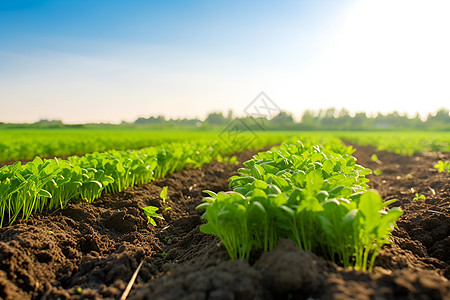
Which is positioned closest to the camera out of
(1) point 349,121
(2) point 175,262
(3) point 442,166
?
(2) point 175,262

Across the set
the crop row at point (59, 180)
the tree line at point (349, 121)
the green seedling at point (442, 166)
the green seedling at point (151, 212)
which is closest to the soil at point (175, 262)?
the green seedling at point (151, 212)

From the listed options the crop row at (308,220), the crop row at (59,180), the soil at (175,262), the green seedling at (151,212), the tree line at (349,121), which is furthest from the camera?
the tree line at (349,121)

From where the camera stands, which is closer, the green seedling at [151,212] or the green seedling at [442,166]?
the green seedling at [151,212]

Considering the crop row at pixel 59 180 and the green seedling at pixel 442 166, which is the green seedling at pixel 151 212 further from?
the green seedling at pixel 442 166

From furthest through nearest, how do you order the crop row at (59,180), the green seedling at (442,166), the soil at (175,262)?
the green seedling at (442,166), the crop row at (59,180), the soil at (175,262)

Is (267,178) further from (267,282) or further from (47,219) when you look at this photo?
(47,219)

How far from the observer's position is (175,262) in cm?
329

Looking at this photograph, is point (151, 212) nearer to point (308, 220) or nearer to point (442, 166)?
point (308, 220)

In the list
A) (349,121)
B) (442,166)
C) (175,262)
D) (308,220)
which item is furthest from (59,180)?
(349,121)

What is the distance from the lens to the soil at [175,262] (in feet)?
6.67

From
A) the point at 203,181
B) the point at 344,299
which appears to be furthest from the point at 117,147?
the point at 344,299

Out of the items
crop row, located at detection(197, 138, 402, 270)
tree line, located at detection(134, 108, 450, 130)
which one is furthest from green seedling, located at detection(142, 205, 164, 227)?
tree line, located at detection(134, 108, 450, 130)

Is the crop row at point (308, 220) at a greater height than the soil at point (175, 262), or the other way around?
the crop row at point (308, 220)

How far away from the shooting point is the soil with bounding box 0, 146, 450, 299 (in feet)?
6.67
